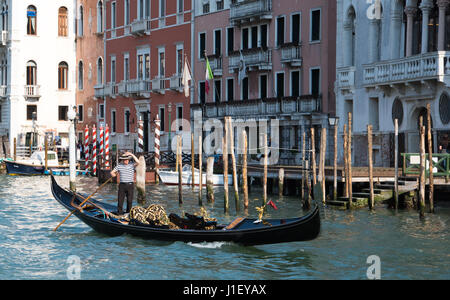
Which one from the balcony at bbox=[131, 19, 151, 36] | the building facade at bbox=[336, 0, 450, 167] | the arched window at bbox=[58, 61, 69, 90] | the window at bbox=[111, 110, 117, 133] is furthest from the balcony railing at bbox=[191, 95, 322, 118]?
the arched window at bbox=[58, 61, 69, 90]

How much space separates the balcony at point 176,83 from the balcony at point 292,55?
6.10 m

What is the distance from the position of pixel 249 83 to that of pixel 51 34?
565 inches

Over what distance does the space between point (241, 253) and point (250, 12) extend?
17.6 metres

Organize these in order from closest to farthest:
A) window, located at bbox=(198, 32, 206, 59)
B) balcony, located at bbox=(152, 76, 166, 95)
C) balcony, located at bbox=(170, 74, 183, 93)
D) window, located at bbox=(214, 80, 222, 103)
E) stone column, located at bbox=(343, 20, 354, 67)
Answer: stone column, located at bbox=(343, 20, 354, 67) → window, located at bbox=(214, 80, 222, 103) → window, located at bbox=(198, 32, 206, 59) → balcony, located at bbox=(170, 74, 183, 93) → balcony, located at bbox=(152, 76, 166, 95)

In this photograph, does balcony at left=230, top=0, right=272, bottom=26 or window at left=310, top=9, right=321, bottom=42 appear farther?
balcony at left=230, top=0, right=272, bottom=26

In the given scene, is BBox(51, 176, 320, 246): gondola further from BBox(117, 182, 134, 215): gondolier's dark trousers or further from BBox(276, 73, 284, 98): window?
BBox(276, 73, 284, 98): window

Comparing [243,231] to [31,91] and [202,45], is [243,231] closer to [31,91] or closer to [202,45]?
[202,45]

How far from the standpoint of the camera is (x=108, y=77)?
3928 centimetres

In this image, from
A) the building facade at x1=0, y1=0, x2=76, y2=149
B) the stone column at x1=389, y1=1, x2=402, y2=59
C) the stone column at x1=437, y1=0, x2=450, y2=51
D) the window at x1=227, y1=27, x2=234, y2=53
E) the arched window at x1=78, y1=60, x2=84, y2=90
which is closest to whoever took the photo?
the stone column at x1=437, y1=0, x2=450, y2=51

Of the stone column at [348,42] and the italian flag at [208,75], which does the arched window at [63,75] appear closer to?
the italian flag at [208,75]

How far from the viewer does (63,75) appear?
42125 mm

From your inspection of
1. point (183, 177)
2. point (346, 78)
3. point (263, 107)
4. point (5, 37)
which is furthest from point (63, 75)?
point (346, 78)

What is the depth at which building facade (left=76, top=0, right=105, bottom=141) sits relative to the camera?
40.0 metres

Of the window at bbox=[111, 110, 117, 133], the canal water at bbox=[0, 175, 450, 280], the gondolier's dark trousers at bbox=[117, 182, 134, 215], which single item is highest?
the window at bbox=[111, 110, 117, 133]
